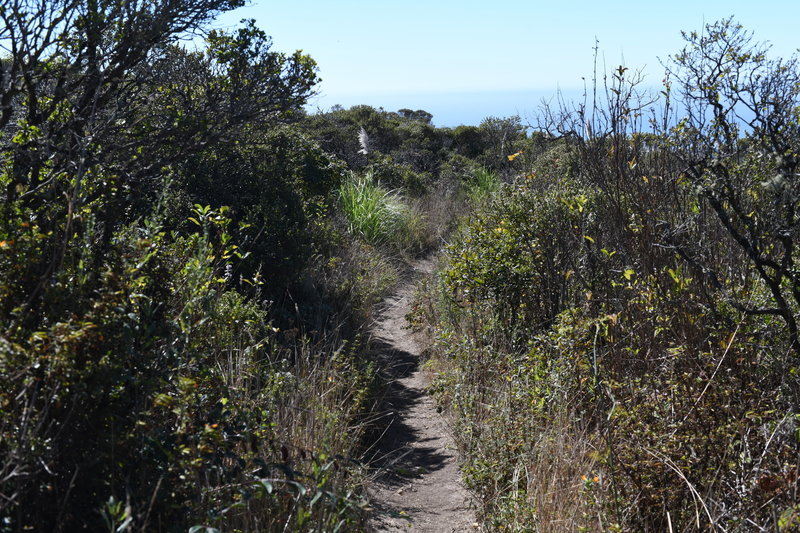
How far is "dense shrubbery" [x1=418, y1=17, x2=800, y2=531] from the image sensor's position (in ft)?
11.1

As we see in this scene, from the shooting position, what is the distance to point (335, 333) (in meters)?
7.29

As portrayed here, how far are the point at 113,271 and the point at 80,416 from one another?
0.52 metres

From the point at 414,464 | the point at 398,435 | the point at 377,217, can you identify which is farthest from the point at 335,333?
the point at 377,217

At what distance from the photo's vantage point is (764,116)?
3840 millimetres

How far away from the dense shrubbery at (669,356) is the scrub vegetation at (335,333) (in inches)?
0.8

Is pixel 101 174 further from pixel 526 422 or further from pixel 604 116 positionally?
pixel 604 116

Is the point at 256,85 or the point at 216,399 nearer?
the point at 216,399

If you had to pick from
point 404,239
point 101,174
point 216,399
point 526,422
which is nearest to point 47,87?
point 101,174

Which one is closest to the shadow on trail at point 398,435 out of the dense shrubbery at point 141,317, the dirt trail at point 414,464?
the dirt trail at point 414,464

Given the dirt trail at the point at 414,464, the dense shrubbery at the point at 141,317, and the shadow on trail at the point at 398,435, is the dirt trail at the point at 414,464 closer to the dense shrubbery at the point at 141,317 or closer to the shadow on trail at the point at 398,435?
the shadow on trail at the point at 398,435

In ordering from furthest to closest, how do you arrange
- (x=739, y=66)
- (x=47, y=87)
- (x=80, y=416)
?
(x=47, y=87), (x=739, y=66), (x=80, y=416)

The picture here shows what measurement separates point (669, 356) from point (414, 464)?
2.49 m

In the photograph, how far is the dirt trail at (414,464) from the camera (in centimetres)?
464

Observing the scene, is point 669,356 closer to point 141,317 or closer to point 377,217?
point 141,317
